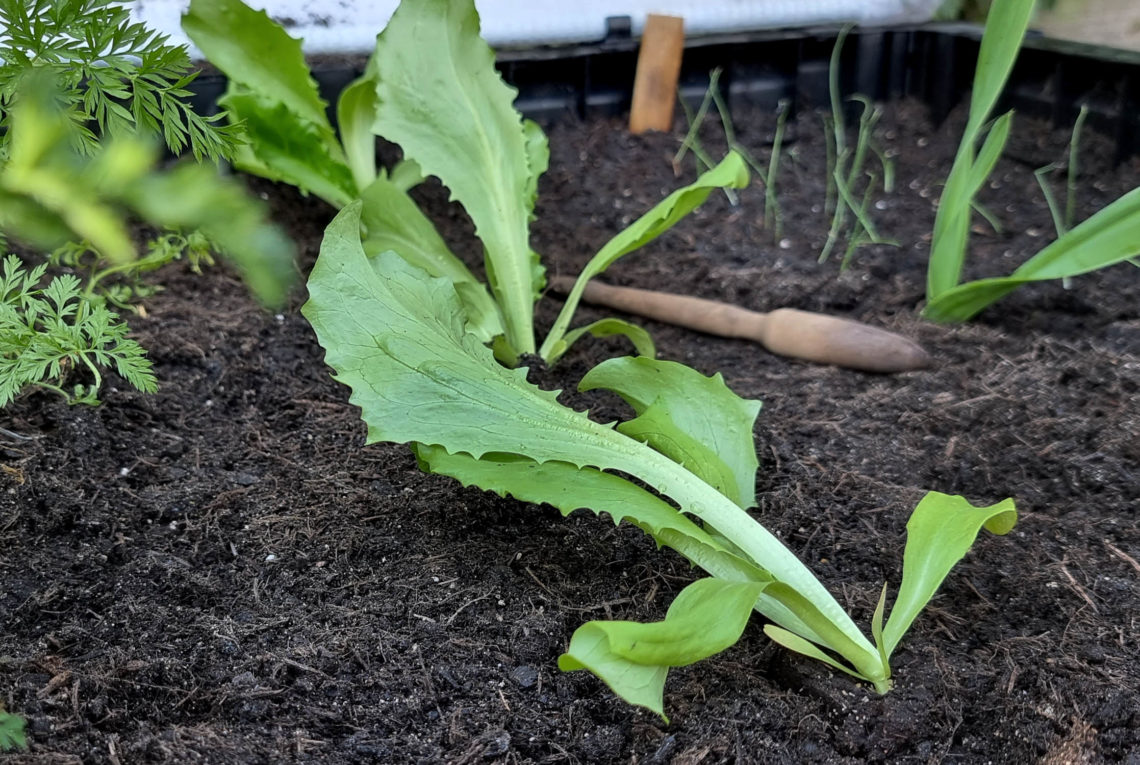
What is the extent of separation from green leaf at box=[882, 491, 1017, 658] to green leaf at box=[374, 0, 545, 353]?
2.14 ft

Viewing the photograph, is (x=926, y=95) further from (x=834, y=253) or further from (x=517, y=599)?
(x=517, y=599)

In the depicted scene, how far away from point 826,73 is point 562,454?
1731 mm

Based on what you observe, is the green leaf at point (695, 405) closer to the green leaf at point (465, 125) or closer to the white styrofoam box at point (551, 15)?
the green leaf at point (465, 125)

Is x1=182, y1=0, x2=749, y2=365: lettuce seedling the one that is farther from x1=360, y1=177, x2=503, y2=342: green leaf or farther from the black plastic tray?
the black plastic tray

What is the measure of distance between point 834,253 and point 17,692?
152 cm

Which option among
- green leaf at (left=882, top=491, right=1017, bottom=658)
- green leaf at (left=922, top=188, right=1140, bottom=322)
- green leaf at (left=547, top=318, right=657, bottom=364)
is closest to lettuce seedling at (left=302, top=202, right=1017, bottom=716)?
green leaf at (left=882, top=491, right=1017, bottom=658)

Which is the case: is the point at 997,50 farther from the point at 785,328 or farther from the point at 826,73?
the point at 826,73

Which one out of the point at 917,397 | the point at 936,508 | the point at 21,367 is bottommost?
the point at 917,397

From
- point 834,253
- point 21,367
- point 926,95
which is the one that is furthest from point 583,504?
point 926,95

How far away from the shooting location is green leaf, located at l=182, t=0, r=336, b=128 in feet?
4.92

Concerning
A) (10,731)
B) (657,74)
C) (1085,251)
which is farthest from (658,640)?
(657,74)

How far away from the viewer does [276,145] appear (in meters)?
1.60

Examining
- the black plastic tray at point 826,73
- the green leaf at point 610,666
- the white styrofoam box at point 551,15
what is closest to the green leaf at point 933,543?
the green leaf at point 610,666

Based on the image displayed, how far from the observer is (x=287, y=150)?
5.25ft
